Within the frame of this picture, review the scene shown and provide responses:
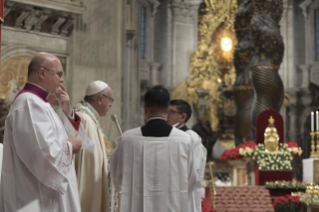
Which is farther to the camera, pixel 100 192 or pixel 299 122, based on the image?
pixel 299 122

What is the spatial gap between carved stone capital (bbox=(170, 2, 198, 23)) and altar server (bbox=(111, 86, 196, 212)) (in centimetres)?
2228

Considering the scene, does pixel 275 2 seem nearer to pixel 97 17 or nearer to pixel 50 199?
pixel 97 17

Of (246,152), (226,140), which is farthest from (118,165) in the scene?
(226,140)

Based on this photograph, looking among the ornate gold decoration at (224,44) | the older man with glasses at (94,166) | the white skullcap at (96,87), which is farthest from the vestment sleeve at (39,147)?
the ornate gold decoration at (224,44)

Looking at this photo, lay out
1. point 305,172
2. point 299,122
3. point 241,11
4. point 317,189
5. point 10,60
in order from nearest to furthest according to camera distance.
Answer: point 317,189 → point 305,172 → point 10,60 → point 241,11 → point 299,122

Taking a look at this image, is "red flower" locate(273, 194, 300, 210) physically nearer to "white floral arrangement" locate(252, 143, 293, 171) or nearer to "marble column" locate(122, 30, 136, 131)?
"white floral arrangement" locate(252, 143, 293, 171)

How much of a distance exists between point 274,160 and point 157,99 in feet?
23.0

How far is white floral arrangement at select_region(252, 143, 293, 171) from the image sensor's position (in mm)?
10641

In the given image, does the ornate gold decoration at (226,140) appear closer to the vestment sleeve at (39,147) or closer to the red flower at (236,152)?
the red flower at (236,152)

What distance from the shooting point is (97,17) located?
40.6 feet

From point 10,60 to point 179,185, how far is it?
25.7ft

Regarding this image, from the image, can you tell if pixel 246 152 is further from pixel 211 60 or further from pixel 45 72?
pixel 211 60

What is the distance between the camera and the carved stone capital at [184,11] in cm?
2616

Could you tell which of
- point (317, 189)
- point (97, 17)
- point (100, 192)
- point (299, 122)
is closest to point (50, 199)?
point (100, 192)
